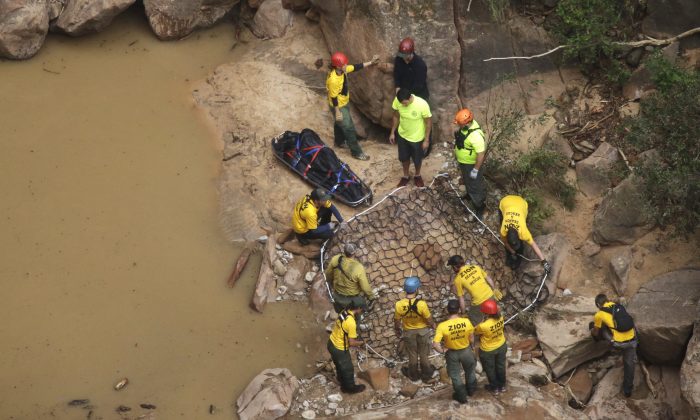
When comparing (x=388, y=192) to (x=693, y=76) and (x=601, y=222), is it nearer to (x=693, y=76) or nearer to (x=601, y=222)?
(x=601, y=222)

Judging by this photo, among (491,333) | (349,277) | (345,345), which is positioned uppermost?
(491,333)

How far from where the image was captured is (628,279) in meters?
11.9

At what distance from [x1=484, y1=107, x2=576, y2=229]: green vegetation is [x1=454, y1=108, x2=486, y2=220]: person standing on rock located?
356 mm

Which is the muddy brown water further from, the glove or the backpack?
the backpack

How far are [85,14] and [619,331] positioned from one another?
9.63m

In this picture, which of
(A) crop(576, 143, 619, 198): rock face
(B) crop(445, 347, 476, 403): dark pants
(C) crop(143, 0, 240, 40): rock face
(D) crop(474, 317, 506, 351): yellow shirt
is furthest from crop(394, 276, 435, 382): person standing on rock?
(C) crop(143, 0, 240, 40): rock face

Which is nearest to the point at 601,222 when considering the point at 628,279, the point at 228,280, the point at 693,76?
the point at 628,279

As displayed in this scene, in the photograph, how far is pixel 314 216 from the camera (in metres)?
12.2

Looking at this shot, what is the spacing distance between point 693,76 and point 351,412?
6.38 metres

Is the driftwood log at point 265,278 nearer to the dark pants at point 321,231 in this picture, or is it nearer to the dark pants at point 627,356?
the dark pants at point 321,231

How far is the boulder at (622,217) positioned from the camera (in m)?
12.0

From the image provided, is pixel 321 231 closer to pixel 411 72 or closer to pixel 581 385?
pixel 411 72

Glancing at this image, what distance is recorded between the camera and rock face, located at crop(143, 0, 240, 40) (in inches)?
591

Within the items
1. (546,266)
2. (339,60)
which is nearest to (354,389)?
(546,266)
